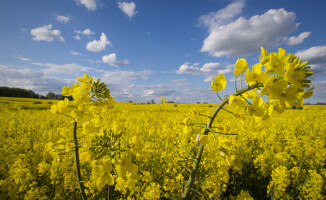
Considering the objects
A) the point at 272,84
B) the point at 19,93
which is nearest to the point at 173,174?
the point at 272,84

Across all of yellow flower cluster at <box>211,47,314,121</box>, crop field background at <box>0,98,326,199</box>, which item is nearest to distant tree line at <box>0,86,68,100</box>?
crop field background at <box>0,98,326,199</box>

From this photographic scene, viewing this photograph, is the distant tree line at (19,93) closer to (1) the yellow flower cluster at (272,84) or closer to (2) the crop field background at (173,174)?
(2) the crop field background at (173,174)

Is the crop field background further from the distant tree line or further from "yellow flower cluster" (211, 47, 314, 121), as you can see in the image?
the distant tree line

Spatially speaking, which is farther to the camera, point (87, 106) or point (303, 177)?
point (303, 177)

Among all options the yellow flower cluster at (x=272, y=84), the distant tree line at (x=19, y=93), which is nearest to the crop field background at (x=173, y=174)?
the yellow flower cluster at (x=272, y=84)

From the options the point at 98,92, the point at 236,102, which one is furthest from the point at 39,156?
the point at 236,102

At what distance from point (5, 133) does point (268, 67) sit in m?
9.39

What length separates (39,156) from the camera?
4.43 m

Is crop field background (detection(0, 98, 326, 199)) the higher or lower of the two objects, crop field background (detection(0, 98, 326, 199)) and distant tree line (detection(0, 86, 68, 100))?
the lower

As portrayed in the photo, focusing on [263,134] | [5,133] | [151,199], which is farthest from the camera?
[5,133]

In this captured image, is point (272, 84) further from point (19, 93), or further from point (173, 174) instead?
point (19, 93)

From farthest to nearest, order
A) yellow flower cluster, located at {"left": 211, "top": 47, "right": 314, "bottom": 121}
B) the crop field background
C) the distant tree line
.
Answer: the distant tree line → the crop field background → yellow flower cluster, located at {"left": 211, "top": 47, "right": 314, "bottom": 121}

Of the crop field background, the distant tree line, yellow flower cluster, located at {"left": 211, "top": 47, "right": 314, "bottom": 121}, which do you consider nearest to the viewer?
yellow flower cluster, located at {"left": 211, "top": 47, "right": 314, "bottom": 121}

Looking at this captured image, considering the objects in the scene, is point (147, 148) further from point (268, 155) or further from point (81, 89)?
point (268, 155)
